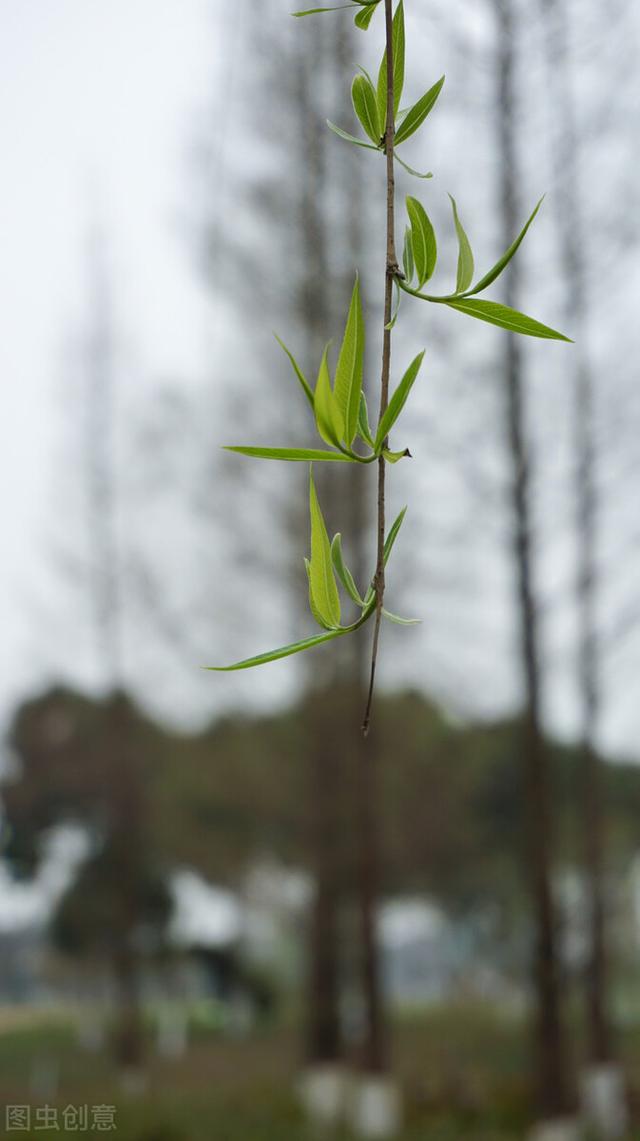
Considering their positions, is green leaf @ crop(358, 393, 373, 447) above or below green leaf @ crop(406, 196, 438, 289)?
below

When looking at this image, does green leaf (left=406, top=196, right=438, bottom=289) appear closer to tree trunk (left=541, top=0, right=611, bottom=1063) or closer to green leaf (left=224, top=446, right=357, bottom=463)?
green leaf (left=224, top=446, right=357, bottom=463)

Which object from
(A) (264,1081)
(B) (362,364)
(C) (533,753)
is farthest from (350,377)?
(A) (264,1081)

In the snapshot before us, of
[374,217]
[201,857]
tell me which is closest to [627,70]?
[374,217]

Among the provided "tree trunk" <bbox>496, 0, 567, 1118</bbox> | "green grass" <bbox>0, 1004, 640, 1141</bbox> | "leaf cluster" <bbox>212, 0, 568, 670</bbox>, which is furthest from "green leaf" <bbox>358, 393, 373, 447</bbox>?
"green grass" <bbox>0, 1004, 640, 1141</bbox>

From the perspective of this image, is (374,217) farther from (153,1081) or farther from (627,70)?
(153,1081)

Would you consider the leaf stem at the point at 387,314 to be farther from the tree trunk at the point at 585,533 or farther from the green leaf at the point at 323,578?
the tree trunk at the point at 585,533

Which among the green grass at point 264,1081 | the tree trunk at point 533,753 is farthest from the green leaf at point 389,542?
the green grass at point 264,1081
